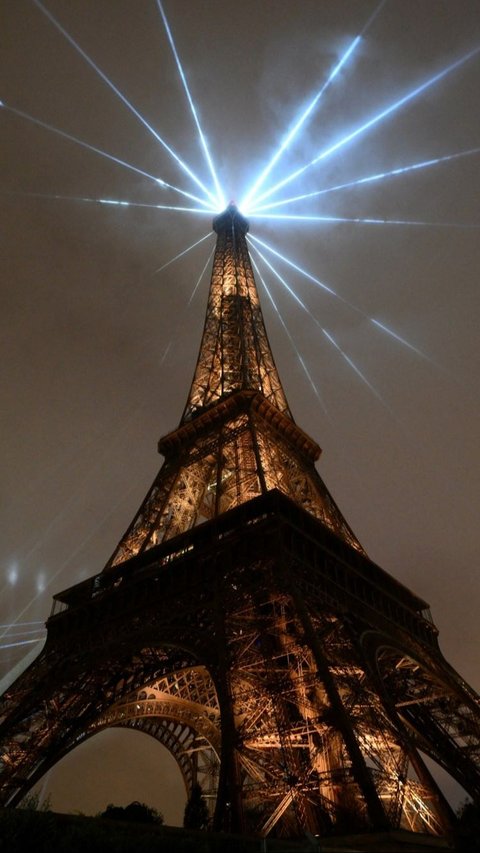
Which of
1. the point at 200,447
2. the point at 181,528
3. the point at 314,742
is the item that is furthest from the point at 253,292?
the point at 314,742

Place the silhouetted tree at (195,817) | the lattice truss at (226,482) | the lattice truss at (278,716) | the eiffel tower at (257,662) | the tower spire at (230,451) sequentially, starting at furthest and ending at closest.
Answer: the tower spire at (230,451)
the lattice truss at (226,482)
the silhouetted tree at (195,817)
the eiffel tower at (257,662)
the lattice truss at (278,716)

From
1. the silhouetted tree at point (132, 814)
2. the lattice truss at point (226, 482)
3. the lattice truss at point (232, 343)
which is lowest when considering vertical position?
the silhouetted tree at point (132, 814)

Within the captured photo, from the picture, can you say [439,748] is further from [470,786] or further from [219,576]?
[219,576]

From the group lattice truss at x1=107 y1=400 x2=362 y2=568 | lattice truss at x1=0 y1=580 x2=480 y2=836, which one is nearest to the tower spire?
lattice truss at x1=107 y1=400 x2=362 y2=568

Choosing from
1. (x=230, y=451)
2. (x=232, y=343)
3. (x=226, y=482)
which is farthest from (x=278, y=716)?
(x=232, y=343)

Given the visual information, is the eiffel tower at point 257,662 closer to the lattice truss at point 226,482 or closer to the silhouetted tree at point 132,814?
the lattice truss at point 226,482

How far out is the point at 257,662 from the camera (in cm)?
1554

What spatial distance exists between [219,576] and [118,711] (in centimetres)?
791

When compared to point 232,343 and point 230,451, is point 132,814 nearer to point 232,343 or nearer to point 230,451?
point 230,451

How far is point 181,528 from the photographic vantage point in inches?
1061

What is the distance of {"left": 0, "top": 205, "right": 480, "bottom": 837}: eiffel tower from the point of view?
1363cm

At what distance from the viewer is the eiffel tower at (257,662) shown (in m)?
13.6

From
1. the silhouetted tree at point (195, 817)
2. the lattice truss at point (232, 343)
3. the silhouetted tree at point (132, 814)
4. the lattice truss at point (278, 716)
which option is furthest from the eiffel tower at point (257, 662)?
the lattice truss at point (232, 343)

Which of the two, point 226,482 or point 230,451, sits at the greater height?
point 230,451
